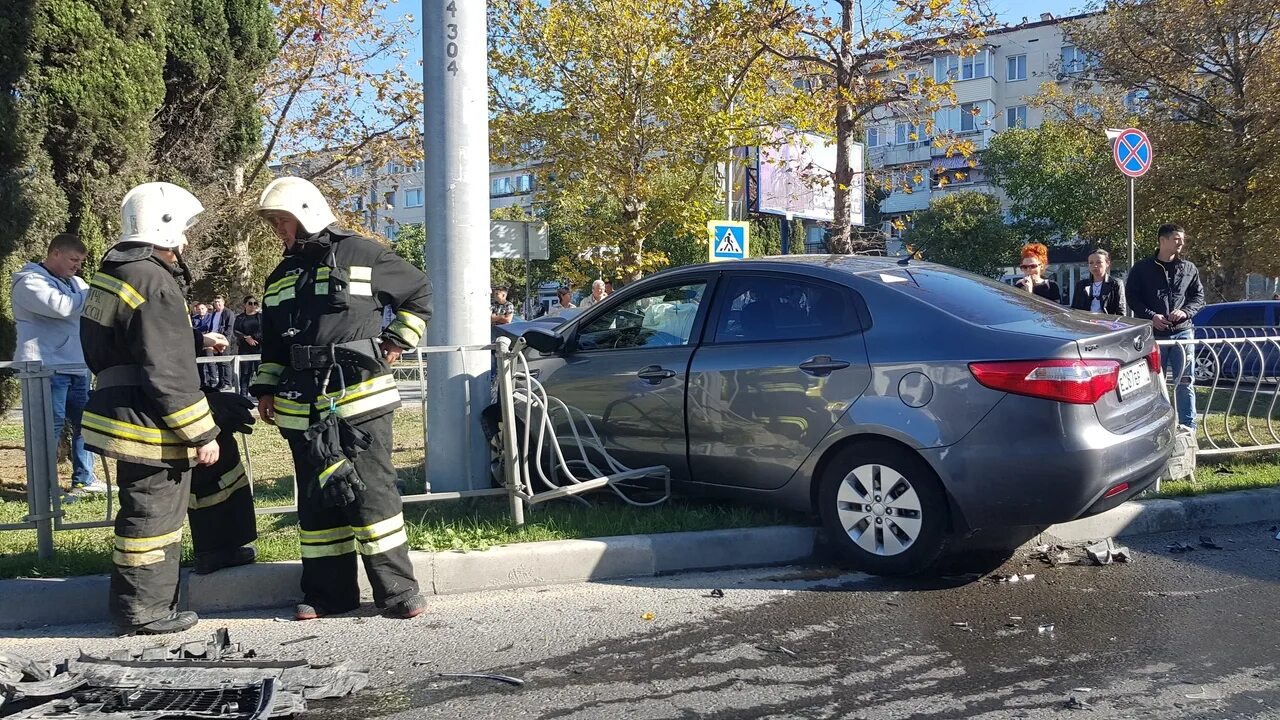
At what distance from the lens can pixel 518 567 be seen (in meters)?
5.23

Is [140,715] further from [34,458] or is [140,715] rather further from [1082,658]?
[1082,658]

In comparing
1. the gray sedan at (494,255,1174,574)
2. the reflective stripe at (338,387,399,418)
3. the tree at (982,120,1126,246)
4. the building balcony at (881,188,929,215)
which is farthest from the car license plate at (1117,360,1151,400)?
the building balcony at (881,188,929,215)

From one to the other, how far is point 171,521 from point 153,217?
1360 mm

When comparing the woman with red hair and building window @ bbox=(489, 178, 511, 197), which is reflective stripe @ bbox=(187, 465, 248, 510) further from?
building window @ bbox=(489, 178, 511, 197)

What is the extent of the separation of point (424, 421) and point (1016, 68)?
55.6m

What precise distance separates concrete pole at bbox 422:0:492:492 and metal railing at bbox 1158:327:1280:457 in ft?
15.1

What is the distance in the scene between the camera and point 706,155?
19656mm

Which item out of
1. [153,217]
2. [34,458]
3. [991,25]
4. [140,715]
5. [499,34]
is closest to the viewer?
[140,715]

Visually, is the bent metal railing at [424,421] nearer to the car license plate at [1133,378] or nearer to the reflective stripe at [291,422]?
the reflective stripe at [291,422]

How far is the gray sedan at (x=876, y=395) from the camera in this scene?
4.68 m

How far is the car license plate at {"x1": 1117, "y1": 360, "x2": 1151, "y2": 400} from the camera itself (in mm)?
4883

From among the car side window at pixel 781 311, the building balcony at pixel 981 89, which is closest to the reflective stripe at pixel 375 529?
the car side window at pixel 781 311

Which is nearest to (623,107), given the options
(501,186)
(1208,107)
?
(1208,107)

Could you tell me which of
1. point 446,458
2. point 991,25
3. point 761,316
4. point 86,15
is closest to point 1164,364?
point 761,316
